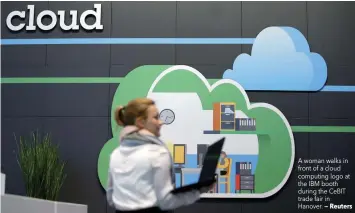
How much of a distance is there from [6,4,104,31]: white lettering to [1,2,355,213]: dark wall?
0.06 metres

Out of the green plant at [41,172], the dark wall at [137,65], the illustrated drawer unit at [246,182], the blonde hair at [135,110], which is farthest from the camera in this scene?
the dark wall at [137,65]

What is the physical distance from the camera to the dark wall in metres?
4.92

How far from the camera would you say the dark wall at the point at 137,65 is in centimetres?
492

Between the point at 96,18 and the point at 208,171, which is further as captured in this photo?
the point at 96,18

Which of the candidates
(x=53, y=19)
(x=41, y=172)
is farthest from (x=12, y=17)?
(x=41, y=172)

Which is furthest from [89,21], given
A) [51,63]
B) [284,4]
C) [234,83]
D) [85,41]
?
[284,4]

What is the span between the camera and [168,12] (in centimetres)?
512

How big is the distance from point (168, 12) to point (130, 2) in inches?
16.4

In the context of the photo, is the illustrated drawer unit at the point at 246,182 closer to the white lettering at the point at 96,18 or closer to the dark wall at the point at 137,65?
the dark wall at the point at 137,65

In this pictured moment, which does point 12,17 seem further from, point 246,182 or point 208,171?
point 208,171

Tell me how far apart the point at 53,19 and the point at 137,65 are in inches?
40.2

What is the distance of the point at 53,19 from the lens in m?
5.14

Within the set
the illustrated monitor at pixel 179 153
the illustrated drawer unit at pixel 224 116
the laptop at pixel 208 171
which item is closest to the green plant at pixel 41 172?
the illustrated monitor at pixel 179 153

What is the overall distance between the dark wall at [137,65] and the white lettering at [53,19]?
0.06 meters
